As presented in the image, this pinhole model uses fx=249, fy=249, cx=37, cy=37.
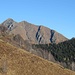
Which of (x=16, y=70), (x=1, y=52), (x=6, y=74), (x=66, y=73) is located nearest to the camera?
(x=6, y=74)

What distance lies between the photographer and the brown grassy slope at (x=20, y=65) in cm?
6286

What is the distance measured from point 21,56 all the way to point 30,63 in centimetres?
493

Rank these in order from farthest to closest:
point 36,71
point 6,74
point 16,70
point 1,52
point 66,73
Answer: point 66,73, point 1,52, point 36,71, point 16,70, point 6,74

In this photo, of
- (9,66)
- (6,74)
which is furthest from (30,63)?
(6,74)

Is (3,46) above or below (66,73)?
above

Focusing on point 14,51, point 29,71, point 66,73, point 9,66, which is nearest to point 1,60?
point 9,66

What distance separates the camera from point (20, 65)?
68938 mm

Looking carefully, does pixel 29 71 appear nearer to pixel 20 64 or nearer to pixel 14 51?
pixel 20 64

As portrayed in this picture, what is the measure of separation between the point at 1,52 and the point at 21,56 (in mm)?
7317

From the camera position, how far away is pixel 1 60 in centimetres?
6638

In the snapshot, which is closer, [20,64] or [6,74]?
[6,74]

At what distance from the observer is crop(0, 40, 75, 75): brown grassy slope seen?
62862 millimetres

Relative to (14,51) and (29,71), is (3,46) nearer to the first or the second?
(14,51)

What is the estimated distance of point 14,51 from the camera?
7981 cm
